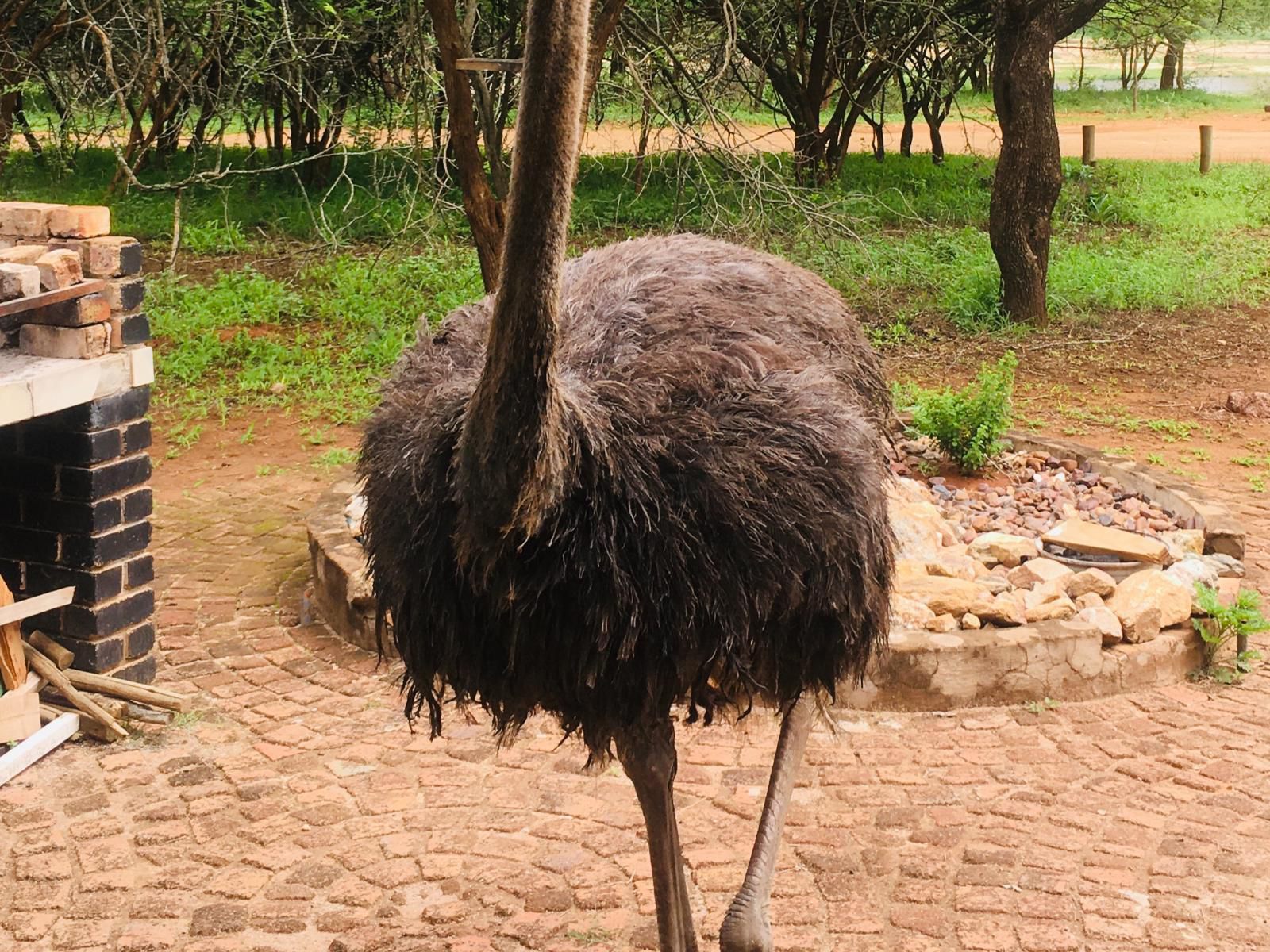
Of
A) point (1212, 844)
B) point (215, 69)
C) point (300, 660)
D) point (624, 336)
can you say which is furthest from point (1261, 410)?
point (215, 69)

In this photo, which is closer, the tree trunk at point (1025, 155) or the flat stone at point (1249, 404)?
the flat stone at point (1249, 404)

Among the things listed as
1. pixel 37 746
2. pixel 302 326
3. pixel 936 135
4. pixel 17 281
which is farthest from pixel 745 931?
pixel 936 135

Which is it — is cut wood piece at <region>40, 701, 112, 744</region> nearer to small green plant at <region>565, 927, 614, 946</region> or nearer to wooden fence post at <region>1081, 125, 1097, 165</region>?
small green plant at <region>565, 927, 614, 946</region>

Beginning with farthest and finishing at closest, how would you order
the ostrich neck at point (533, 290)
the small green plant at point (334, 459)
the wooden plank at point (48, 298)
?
the small green plant at point (334, 459)
the wooden plank at point (48, 298)
the ostrich neck at point (533, 290)

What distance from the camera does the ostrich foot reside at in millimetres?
3242

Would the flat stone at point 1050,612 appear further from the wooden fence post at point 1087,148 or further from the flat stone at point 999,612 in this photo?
the wooden fence post at point 1087,148

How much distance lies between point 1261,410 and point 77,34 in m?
9.72

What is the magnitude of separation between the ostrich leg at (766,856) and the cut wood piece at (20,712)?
2.42 meters

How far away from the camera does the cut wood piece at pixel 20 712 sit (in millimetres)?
4531

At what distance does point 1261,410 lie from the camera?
861 cm

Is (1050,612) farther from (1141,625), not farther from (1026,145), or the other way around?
(1026,145)

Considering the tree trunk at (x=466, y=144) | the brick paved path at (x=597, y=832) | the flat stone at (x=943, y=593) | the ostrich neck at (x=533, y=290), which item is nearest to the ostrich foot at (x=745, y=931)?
the brick paved path at (x=597, y=832)

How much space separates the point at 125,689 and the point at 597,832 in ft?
5.66

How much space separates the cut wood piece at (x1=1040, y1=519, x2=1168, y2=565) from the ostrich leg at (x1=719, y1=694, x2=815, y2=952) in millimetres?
2387
